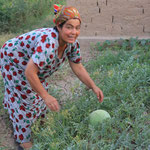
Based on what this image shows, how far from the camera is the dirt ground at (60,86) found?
2977mm

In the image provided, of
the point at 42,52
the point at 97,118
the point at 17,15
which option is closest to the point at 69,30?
the point at 42,52

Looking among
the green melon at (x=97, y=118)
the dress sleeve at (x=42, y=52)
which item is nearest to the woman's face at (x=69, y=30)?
the dress sleeve at (x=42, y=52)

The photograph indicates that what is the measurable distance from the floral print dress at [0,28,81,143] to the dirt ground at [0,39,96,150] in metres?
0.22

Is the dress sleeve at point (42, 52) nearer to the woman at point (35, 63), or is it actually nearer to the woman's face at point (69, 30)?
the woman at point (35, 63)

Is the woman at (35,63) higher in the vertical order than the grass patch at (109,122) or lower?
higher

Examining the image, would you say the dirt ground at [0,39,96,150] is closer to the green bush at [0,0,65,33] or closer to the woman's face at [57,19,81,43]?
the woman's face at [57,19,81,43]

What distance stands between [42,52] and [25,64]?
508 mm

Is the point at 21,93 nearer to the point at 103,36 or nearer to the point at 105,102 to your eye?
the point at 105,102

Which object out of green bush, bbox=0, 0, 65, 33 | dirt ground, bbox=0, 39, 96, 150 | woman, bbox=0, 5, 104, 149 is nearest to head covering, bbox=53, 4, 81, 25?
woman, bbox=0, 5, 104, 149

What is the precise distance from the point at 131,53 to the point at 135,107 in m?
2.24

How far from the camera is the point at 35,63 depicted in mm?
2037

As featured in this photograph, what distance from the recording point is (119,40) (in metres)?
5.75

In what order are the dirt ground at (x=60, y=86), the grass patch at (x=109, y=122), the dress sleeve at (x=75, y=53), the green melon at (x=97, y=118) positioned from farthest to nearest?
the dirt ground at (x=60, y=86), the green melon at (x=97, y=118), the dress sleeve at (x=75, y=53), the grass patch at (x=109, y=122)

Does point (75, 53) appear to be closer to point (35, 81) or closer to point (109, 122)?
point (35, 81)
